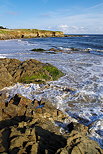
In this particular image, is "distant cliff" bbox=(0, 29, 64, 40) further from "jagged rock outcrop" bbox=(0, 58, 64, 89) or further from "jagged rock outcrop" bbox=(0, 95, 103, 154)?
"jagged rock outcrop" bbox=(0, 95, 103, 154)

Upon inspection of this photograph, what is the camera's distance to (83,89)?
9.67 m

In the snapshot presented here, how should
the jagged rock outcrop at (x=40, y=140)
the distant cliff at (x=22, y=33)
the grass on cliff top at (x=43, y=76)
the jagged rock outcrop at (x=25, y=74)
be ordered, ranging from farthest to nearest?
the distant cliff at (x=22, y=33) < the grass on cliff top at (x=43, y=76) < the jagged rock outcrop at (x=25, y=74) < the jagged rock outcrop at (x=40, y=140)

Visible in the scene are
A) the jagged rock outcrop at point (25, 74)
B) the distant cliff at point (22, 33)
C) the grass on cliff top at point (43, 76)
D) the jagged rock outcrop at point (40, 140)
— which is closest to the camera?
the jagged rock outcrop at point (40, 140)

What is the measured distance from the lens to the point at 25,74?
11.4 m

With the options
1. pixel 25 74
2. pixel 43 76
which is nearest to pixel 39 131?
pixel 25 74

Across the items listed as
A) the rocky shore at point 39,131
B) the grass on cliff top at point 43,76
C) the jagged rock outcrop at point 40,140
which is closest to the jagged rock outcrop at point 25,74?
the grass on cliff top at point 43,76

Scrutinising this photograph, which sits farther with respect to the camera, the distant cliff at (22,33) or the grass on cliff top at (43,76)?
the distant cliff at (22,33)

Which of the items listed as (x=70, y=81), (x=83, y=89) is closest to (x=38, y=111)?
(x=83, y=89)

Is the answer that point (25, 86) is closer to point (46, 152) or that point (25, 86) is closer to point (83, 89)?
point (83, 89)

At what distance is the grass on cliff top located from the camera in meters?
11.1

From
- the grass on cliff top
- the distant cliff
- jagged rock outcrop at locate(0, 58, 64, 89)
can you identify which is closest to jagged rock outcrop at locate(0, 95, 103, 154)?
jagged rock outcrop at locate(0, 58, 64, 89)

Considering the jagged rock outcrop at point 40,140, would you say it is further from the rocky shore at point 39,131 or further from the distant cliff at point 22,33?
the distant cliff at point 22,33

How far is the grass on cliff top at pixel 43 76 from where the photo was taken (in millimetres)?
11083

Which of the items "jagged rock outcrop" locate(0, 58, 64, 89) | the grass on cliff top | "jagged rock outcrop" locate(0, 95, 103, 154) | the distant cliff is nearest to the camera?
"jagged rock outcrop" locate(0, 95, 103, 154)
